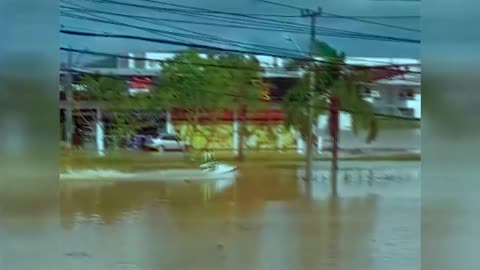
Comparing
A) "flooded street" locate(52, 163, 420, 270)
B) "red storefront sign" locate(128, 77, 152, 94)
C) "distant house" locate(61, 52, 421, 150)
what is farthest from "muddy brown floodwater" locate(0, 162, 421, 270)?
"red storefront sign" locate(128, 77, 152, 94)

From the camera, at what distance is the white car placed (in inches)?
63.2

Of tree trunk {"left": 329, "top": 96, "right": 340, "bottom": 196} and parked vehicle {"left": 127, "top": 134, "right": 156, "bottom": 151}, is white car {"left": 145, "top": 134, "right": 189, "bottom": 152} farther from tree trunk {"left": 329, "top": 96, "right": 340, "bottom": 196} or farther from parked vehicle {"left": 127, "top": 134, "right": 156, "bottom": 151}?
tree trunk {"left": 329, "top": 96, "right": 340, "bottom": 196}

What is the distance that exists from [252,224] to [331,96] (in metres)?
0.41

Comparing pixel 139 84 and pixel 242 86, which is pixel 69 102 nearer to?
pixel 139 84

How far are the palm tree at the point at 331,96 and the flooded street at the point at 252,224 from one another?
11cm

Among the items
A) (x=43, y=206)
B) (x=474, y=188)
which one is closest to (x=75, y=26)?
(x=43, y=206)

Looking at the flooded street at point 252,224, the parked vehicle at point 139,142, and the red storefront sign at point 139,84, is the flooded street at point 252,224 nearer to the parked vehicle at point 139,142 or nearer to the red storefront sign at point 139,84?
the parked vehicle at point 139,142

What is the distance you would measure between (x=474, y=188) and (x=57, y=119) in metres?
1.01

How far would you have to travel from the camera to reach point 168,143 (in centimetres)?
161

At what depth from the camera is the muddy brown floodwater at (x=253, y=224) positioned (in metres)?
1.59

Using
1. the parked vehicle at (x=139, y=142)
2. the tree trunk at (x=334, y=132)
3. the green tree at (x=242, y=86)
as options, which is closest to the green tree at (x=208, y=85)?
the green tree at (x=242, y=86)

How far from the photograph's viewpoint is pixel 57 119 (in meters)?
1.47

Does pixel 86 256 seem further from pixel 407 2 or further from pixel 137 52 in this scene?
pixel 407 2

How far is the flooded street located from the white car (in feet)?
0.31
